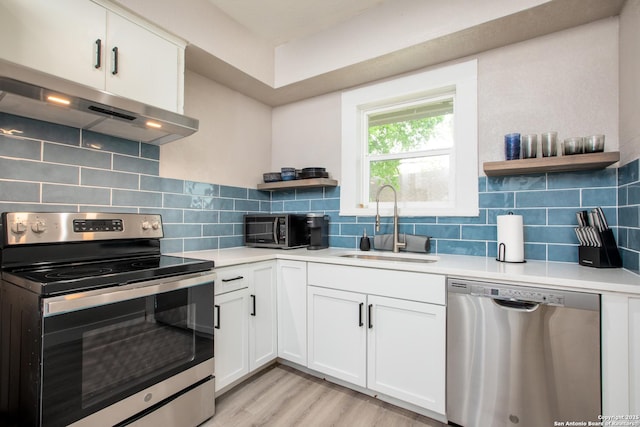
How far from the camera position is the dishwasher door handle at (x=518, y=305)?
4.53 ft

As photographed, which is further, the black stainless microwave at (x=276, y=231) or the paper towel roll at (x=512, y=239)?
the black stainless microwave at (x=276, y=231)

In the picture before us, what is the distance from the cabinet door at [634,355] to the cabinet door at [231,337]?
1883 millimetres

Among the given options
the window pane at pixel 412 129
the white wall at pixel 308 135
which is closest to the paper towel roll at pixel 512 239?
the window pane at pixel 412 129

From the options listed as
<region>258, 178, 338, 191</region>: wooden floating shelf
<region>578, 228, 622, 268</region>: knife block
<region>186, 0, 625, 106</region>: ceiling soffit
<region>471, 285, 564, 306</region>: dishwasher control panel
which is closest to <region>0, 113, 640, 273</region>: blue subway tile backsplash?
<region>578, 228, 622, 268</region>: knife block

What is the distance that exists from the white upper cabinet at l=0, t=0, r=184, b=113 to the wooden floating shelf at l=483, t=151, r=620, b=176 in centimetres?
199

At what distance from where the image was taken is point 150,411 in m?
1.39

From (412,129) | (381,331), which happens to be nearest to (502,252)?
(381,331)

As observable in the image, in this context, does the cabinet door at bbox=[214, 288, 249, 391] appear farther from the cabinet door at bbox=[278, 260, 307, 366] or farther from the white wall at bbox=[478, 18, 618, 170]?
the white wall at bbox=[478, 18, 618, 170]

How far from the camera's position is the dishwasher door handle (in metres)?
1.38

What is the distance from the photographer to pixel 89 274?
4.11 feet

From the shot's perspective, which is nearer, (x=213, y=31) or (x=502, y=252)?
(x=502, y=252)

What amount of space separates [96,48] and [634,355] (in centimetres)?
272

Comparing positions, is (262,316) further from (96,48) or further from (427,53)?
(427,53)

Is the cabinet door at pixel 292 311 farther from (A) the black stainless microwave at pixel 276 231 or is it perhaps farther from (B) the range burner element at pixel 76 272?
(B) the range burner element at pixel 76 272
